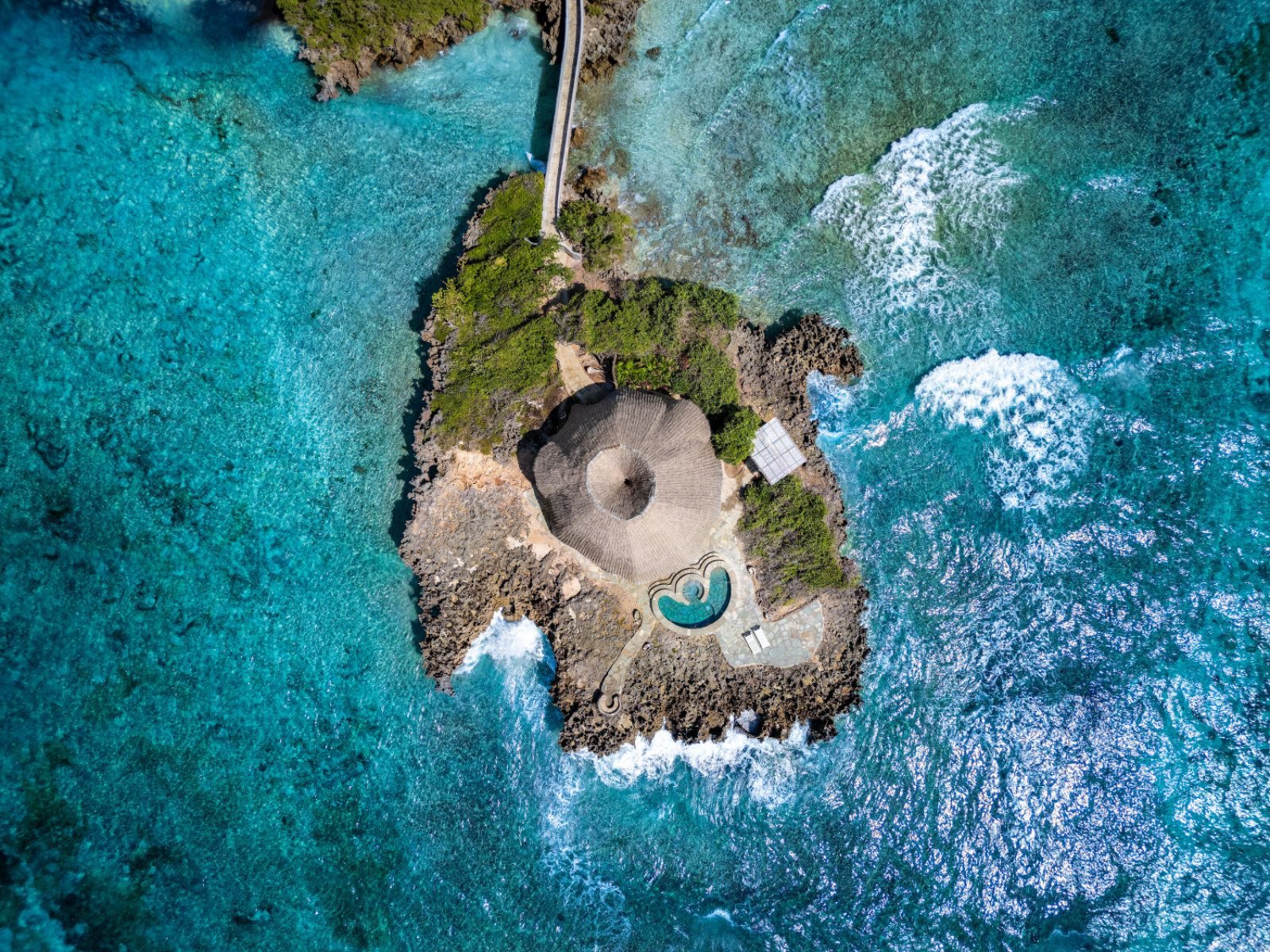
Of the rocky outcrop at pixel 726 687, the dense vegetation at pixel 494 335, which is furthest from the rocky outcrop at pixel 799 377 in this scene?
the dense vegetation at pixel 494 335

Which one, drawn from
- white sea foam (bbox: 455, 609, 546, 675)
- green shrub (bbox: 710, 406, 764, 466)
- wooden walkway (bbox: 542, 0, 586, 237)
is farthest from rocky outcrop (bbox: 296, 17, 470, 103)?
white sea foam (bbox: 455, 609, 546, 675)

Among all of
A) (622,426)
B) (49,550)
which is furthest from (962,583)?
(49,550)

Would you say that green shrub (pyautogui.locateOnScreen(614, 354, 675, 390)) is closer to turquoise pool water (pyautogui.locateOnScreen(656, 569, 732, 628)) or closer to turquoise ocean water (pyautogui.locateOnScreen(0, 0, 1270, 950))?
turquoise ocean water (pyautogui.locateOnScreen(0, 0, 1270, 950))

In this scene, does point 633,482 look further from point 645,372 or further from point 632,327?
point 632,327

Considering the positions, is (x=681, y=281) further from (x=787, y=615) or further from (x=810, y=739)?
(x=810, y=739)

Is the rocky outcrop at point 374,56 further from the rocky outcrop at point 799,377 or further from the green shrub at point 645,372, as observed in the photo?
the rocky outcrop at point 799,377

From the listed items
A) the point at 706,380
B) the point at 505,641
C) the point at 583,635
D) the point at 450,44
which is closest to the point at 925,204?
the point at 706,380
